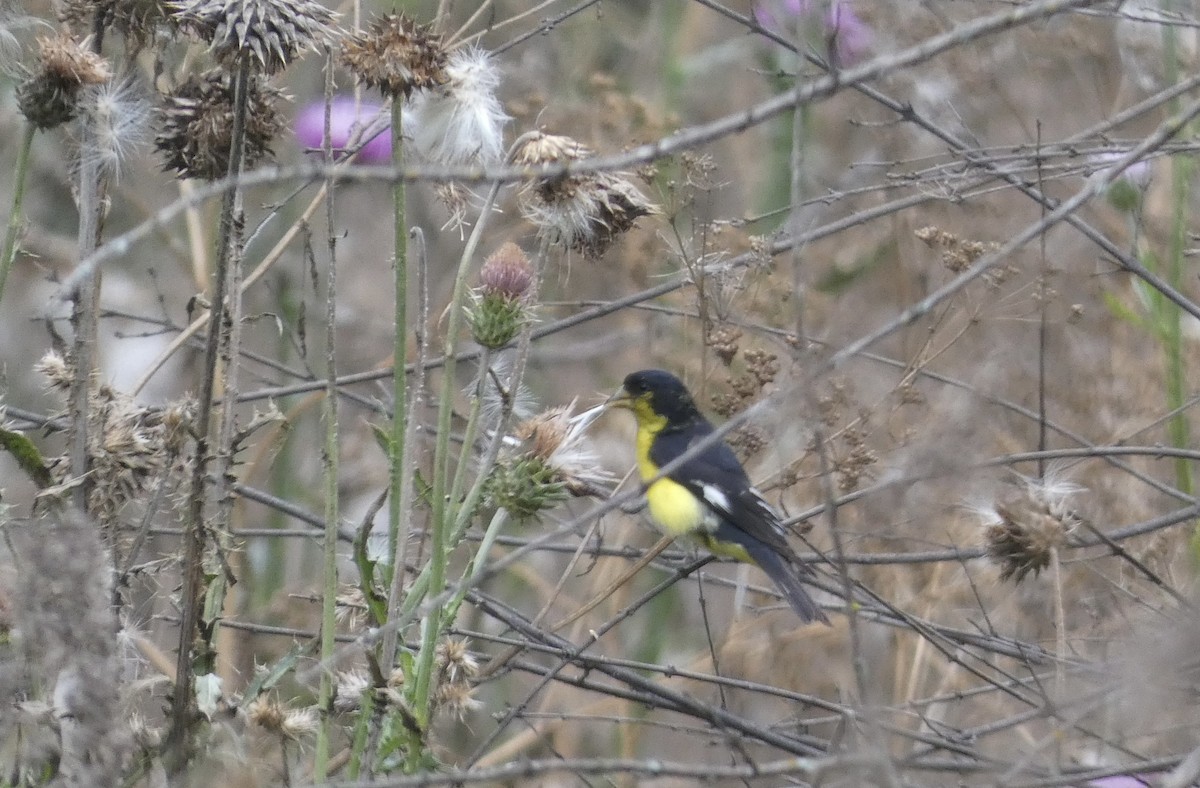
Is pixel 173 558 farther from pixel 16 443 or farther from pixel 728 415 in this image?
pixel 728 415

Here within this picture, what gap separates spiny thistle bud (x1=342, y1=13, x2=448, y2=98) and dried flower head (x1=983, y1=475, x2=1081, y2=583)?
A: 50.3 inches

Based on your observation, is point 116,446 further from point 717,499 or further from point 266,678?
point 717,499

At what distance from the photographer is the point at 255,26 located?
208cm

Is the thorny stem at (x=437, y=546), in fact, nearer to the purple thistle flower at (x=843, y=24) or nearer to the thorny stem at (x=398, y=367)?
the thorny stem at (x=398, y=367)

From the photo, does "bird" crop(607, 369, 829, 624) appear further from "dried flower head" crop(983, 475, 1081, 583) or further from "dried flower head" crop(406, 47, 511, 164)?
"dried flower head" crop(406, 47, 511, 164)

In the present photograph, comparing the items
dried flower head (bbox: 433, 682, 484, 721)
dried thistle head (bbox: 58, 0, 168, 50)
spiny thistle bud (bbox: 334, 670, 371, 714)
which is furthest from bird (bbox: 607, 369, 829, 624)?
dried thistle head (bbox: 58, 0, 168, 50)

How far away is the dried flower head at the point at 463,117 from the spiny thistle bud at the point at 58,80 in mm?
560

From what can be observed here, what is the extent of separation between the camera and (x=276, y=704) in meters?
2.17

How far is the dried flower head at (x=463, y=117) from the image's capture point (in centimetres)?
242

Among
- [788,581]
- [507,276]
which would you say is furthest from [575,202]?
[788,581]

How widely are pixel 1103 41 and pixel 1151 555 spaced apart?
2363 mm

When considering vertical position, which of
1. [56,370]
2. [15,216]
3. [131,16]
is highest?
[131,16]

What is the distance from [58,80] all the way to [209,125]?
0.27 m

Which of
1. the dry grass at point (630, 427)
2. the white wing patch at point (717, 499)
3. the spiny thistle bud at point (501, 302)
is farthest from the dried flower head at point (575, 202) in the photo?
the white wing patch at point (717, 499)
